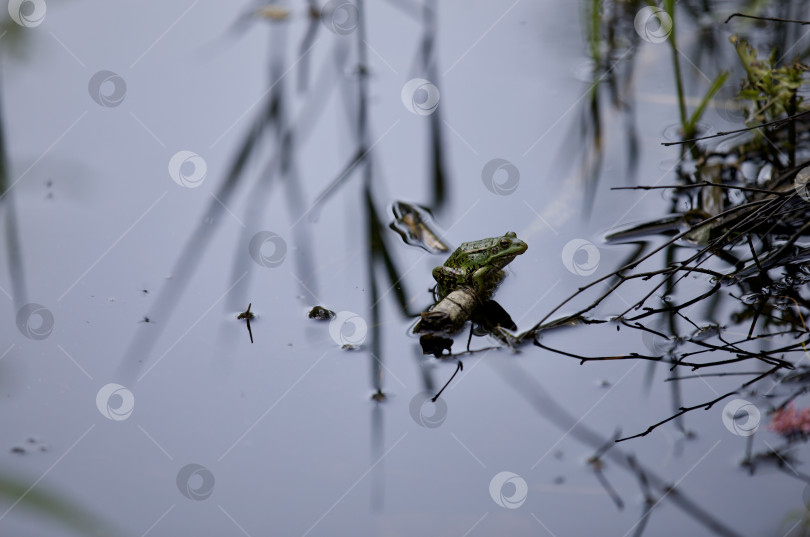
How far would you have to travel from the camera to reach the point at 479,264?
2.98 metres

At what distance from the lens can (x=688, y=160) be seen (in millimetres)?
3762

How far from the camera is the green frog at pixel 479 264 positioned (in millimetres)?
2959

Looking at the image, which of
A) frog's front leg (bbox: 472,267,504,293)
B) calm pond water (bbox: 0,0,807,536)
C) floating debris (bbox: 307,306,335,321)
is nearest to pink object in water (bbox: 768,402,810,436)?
calm pond water (bbox: 0,0,807,536)

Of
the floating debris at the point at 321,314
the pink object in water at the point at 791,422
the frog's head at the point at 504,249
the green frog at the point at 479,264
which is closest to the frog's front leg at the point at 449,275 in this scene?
the green frog at the point at 479,264

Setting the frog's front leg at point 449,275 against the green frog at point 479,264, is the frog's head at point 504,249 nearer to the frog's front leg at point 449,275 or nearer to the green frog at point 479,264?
the green frog at point 479,264

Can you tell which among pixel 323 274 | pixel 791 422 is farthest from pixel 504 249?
pixel 791 422

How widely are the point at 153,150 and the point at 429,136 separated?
1.39 m

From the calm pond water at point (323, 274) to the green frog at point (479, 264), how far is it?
0.29 ft

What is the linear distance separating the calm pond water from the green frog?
0.09 metres

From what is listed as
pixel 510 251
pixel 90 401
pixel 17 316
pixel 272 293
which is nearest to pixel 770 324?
pixel 510 251

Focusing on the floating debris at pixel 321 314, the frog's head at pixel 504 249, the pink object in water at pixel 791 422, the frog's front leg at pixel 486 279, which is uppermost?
the floating debris at pixel 321 314

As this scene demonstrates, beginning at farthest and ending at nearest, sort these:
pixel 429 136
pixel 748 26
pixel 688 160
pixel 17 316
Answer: pixel 748 26 < pixel 429 136 < pixel 688 160 < pixel 17 316

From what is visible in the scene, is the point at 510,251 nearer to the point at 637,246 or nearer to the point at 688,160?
the point at 637,246

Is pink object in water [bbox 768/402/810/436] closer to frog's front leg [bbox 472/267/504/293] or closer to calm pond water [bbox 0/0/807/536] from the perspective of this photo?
calm pond water [bbox 0/0/807/536]
